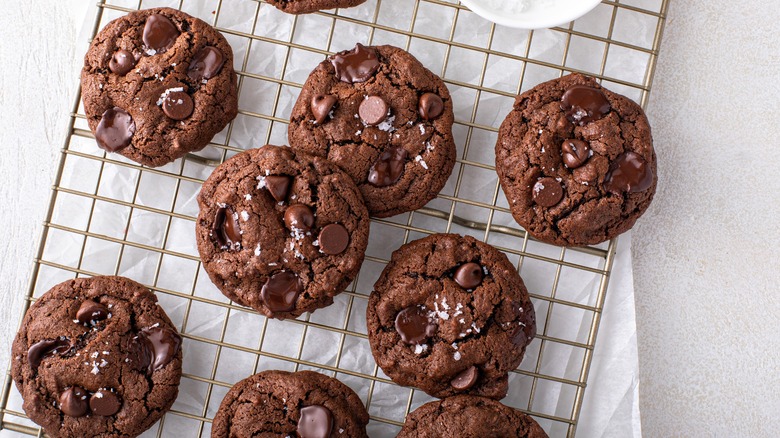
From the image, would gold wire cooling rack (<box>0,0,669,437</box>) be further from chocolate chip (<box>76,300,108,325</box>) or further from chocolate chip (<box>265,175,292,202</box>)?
chocolate chip (<box>265,175,292,202</box>)

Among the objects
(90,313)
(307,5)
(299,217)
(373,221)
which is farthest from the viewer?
(373,221)

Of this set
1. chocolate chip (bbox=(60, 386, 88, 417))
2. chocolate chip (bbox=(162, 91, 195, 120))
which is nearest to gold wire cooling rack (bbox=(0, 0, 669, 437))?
chocolate chip (bbox=(162, 91, 195, 120))

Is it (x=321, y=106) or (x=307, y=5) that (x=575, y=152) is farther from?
(x=307, y=5)

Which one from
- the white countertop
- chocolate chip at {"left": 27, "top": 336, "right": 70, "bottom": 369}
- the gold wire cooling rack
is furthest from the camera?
the white countertop

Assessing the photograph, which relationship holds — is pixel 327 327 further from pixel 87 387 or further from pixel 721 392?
pixel 721 392

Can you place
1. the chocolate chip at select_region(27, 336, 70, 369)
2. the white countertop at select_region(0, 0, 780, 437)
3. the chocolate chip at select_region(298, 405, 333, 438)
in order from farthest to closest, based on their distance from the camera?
the white countertop at select_region(0, 0, 780, 437)
the chocolate chip at select_region(27, 336, 70, 369)
the chocolate chip at select_region(298, 405, 333, 438)

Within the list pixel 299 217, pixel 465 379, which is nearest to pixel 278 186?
pixel 299 217

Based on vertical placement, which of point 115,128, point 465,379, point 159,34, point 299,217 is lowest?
point 465,379

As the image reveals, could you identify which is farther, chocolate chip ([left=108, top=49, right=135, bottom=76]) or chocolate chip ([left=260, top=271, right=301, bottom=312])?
chocolate chip ([left=108, top=49, right=135, bottom=76])
